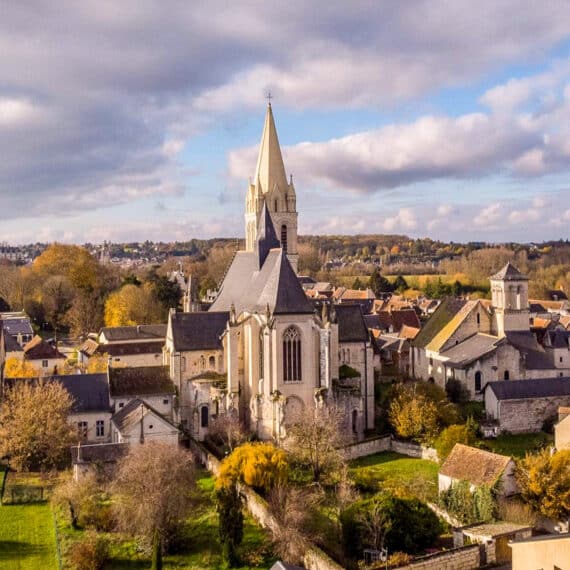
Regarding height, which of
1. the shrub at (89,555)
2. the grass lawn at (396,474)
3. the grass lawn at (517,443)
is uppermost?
the grass lawn at (517,443)

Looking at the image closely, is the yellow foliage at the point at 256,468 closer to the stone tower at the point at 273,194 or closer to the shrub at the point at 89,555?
the shrub at the point at 89,555

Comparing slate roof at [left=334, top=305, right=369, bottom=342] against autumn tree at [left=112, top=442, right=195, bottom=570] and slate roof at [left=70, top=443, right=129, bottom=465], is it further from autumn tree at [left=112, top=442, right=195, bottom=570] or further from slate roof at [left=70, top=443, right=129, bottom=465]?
autumn tree at [left=112, top=442, right=195, bottom=570]

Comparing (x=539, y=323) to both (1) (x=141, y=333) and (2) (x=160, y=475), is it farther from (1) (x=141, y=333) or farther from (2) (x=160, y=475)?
(2) (x=160, y=475)

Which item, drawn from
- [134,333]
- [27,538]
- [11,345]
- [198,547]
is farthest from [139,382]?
[11,345]

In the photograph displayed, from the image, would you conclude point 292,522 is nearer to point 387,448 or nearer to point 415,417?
point 415,417

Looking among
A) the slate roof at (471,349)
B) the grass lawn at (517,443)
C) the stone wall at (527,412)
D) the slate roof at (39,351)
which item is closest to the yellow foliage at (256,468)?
the grass lawn at (517,443)

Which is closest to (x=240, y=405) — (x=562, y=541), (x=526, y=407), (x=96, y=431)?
(x=96, y=431)

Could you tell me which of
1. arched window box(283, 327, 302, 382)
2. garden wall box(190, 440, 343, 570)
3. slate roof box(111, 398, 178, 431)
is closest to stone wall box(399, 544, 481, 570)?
garden wall box(190, 440, 343, 570)

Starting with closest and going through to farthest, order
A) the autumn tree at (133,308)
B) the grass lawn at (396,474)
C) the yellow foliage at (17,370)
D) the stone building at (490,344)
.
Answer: the grass lawn at (396,474) → the stone building at (490,344) → the yellow foliage at (17,370) → the autumn tree at (133,308)
